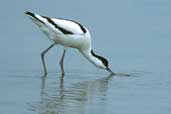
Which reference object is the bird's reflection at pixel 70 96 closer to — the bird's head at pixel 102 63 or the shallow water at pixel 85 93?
the shallow water at pixel 85 93

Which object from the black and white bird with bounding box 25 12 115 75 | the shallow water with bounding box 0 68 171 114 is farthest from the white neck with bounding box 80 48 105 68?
the shallow water with bounding box 0 68 171 114

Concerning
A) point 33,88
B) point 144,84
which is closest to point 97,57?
point 144,84

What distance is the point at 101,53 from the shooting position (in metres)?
17.0

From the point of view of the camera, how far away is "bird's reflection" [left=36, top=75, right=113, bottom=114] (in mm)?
10555

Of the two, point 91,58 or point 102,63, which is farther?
point 91,58

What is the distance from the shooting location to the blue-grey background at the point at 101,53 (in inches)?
441

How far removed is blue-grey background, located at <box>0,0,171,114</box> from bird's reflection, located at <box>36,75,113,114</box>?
0.01 m

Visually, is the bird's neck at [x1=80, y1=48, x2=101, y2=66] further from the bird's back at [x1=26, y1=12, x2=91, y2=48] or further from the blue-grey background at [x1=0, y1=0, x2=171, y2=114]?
the bird's back at [x1=26, y1=12, x2=91, y2=48]

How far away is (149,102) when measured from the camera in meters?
11.5

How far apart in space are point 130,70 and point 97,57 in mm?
668

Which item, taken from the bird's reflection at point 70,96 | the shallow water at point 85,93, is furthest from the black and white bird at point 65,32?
the bird's reflection at point 70,96

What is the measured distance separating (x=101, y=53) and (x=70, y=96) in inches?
206

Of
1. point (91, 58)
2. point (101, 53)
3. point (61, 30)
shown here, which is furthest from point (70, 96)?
point (101, 53)

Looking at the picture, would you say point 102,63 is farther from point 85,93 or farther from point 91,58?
point 85,93
